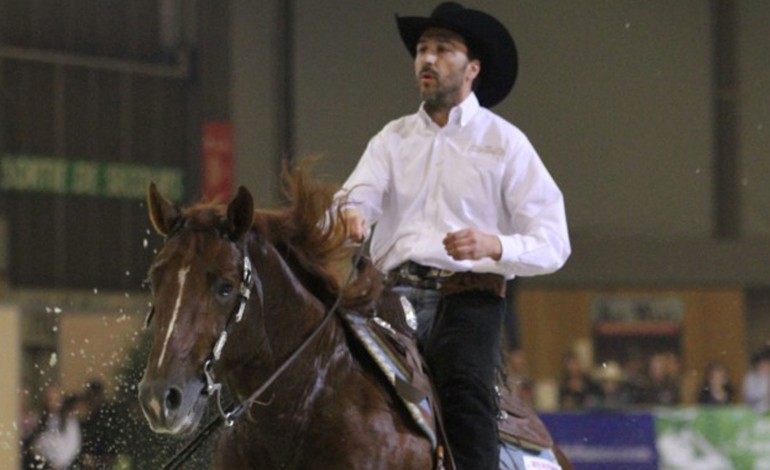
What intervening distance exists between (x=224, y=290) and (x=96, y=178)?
14862 millimetres

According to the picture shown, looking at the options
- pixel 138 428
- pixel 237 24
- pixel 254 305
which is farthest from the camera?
pixel 237 24

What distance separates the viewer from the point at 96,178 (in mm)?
19062

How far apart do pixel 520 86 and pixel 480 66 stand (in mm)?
13485

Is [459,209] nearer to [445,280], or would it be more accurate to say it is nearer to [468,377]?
[445,280]

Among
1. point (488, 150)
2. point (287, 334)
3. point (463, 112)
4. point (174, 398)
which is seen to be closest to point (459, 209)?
point (488, 150)

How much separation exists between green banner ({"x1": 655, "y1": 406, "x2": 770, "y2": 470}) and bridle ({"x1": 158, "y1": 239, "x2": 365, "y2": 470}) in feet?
21.8

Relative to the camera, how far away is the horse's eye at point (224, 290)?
4449 millimetres

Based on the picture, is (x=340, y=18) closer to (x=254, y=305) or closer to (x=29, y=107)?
(x=29, y=107)

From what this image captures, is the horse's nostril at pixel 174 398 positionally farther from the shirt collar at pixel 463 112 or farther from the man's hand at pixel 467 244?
the shirt collar at pixel 463 112

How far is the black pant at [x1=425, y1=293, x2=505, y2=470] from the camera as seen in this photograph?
5.17 metres

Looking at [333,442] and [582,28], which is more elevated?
[582,28]

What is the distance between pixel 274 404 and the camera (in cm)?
477

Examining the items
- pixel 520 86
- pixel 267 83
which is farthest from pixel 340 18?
pixel 520 86

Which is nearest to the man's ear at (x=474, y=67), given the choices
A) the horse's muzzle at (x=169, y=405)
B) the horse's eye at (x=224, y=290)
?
the horse's eye at (x=224, y=290)
